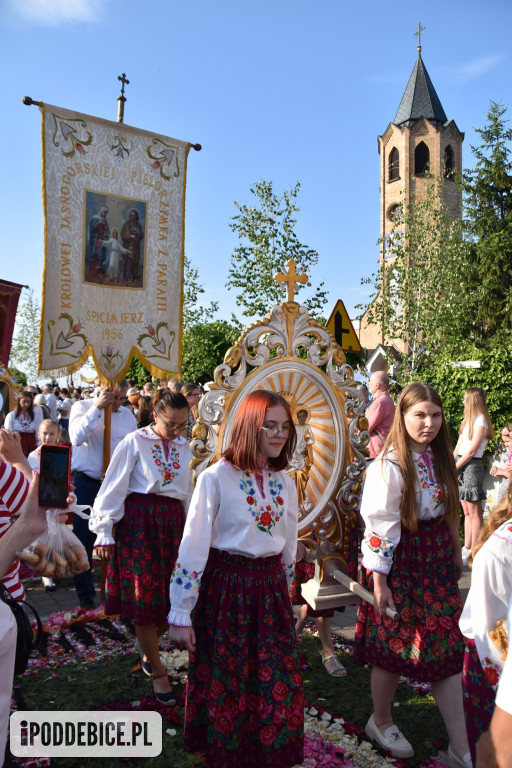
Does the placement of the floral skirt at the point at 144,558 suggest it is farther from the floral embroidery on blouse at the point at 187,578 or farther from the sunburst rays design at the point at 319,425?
A: the floral embroidery on blouse at the point at 187,578

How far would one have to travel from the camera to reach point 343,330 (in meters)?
6.04

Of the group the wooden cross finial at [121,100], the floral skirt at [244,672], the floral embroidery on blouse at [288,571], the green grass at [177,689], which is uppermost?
the wooden cross finial at [121,100]

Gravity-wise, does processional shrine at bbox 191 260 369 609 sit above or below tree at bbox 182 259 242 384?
below

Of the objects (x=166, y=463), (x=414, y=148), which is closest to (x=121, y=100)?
(x=166, y=463)

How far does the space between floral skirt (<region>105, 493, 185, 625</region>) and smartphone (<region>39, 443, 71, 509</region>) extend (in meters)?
1.96

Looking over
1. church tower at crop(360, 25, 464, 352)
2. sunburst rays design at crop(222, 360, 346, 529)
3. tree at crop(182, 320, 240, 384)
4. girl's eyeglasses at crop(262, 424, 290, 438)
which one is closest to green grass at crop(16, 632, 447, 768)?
sunburst rays design at crop(222, 360, 346, 529)

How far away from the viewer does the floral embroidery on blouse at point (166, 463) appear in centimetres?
394

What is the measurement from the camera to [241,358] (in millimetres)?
3852

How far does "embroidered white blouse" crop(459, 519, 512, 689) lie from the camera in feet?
6.31

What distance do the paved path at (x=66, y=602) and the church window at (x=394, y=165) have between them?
123 feet

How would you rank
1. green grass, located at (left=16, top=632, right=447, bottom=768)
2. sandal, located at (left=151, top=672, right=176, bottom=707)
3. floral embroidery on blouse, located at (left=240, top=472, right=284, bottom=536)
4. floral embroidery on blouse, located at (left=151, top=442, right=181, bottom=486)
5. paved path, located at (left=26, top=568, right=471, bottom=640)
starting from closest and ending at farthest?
1. floral embroidery on blouse, located at (left=240, top=472, right=284, bottom=536)
2. green grass, located at (left=16, top=632, right=447, bottom=768)
3. sandal, located at (left=151, top=672, right=176, bottom=707)
4. floral embroidery on blouse, located at (left=151, top=442, right=181, bottom=486)
5. paved path, located at (left=26, top=568, right=471, bottom=640)

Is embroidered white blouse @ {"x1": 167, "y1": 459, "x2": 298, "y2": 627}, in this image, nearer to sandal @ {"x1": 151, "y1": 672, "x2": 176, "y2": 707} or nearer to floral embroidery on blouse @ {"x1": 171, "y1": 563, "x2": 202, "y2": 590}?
floral embroidery on blouse @ {"x1": 171, "y1": 563, "x2": 202, "y2": 590}

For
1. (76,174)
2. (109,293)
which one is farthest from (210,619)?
(76,174)

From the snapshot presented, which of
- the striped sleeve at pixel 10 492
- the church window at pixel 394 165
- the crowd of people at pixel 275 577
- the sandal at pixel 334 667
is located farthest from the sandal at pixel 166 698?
the church window at pixel 394 165
